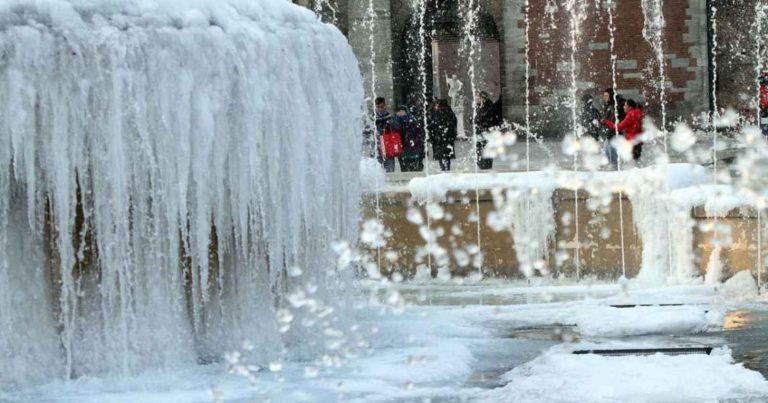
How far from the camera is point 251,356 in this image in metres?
6.69

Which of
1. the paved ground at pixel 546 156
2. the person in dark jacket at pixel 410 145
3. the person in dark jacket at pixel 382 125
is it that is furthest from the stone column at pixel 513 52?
the person in dark jacket at pixel 410 145

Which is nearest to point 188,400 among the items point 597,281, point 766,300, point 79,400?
point 79,400

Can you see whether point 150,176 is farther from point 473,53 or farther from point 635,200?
point 473,53

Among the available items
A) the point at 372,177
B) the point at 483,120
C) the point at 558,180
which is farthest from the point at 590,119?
the point at 558,180

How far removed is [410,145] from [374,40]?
33.9 ft

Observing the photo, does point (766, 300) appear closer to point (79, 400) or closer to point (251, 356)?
point (251, 356)

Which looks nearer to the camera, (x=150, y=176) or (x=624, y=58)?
(x=150, y=176)

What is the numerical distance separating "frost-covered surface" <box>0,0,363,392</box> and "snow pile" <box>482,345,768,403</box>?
1.29 m

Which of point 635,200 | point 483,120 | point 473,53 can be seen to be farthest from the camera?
point 473,53

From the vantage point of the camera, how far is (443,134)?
19797 mm

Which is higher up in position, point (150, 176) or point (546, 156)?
point (546, 156)

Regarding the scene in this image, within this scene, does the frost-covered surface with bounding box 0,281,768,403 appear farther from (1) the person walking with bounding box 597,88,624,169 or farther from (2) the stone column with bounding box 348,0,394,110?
(2) the stone column with bounding box 348,0,394,110

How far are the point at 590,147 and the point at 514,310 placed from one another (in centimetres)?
1532

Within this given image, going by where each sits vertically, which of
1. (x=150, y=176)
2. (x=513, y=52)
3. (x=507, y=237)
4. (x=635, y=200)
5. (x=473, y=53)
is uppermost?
(x=473, y=53)
